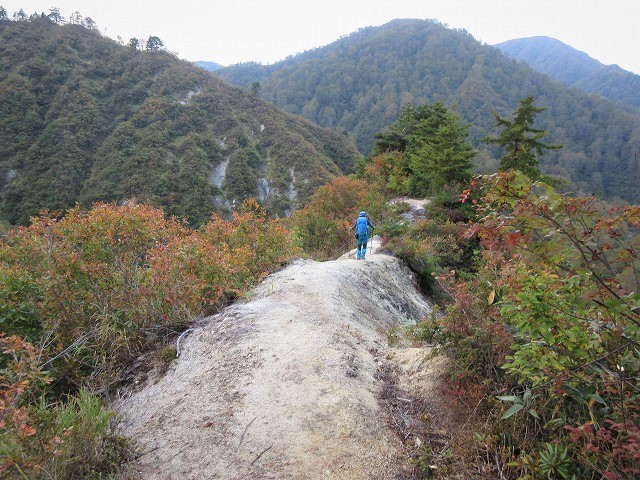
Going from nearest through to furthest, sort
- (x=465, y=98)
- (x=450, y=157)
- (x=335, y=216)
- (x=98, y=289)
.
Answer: (x=98, y=289) → (x=450, y=157) → (x=335, y=216) → (x=465, y=98)

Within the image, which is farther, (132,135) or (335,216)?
(132,135)

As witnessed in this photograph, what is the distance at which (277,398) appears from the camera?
416 cm

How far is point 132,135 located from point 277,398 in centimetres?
7534

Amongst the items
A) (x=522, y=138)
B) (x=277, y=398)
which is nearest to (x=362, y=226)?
(x=277, y=398)

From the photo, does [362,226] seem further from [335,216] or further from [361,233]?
[335,216]

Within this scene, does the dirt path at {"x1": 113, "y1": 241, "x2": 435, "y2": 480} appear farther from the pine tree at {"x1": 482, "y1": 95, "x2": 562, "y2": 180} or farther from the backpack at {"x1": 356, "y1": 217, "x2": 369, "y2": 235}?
the pine tree at {"x1": 482, "y1": 95, "x2": 562, "y2": 180}

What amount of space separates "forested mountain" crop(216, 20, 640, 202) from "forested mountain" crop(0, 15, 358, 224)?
54.0 metres

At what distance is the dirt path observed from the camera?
3387mm

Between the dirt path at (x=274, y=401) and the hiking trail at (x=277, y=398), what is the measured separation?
0.01 meters

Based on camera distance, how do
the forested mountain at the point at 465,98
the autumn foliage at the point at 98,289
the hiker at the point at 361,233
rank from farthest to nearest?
the forested mountain at the point at 465,98 → the hiker at the point at 361,233 → the autumn foliage at the point at 98,289

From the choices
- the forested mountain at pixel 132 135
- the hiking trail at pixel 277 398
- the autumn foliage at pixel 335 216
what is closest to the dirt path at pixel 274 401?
the hiking trail at pixel 277 398

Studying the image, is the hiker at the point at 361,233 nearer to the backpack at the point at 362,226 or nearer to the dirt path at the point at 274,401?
the backpack at the point at 362,226

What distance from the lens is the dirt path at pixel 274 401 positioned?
3.39 metres

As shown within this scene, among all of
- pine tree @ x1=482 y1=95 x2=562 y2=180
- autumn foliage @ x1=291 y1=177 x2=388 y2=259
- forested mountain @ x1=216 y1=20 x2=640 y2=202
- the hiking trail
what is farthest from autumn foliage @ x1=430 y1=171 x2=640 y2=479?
forested mountain @ x1=216 y1=20 x2=640 y2=202
